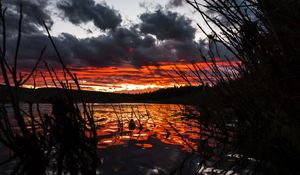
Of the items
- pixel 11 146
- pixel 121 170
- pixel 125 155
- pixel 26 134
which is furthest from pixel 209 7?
pixel 125 155

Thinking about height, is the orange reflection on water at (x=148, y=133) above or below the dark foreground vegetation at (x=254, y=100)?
below

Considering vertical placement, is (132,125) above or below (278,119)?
below

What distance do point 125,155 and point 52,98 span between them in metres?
5.62

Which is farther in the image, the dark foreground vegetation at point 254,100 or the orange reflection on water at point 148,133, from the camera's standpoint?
the orange reflection on water at point 148,133

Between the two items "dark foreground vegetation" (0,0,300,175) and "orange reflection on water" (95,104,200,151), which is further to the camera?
"orange reflection on water" (95,104,200,151)

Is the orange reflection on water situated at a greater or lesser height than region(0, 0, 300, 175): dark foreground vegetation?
lesser

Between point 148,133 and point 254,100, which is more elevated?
point 254,100

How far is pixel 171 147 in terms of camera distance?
372 inches

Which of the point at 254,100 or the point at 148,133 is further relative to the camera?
the point at 148,133

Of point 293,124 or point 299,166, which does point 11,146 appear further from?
point 299,166

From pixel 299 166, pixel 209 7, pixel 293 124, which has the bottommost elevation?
pixel 299 166

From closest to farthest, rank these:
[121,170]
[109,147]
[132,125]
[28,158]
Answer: [28,158] → [121,170] → [109,147] → [132,125]

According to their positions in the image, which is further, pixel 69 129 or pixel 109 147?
pixel 109 147

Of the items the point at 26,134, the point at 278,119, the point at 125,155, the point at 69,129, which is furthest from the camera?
the point at 125,155
